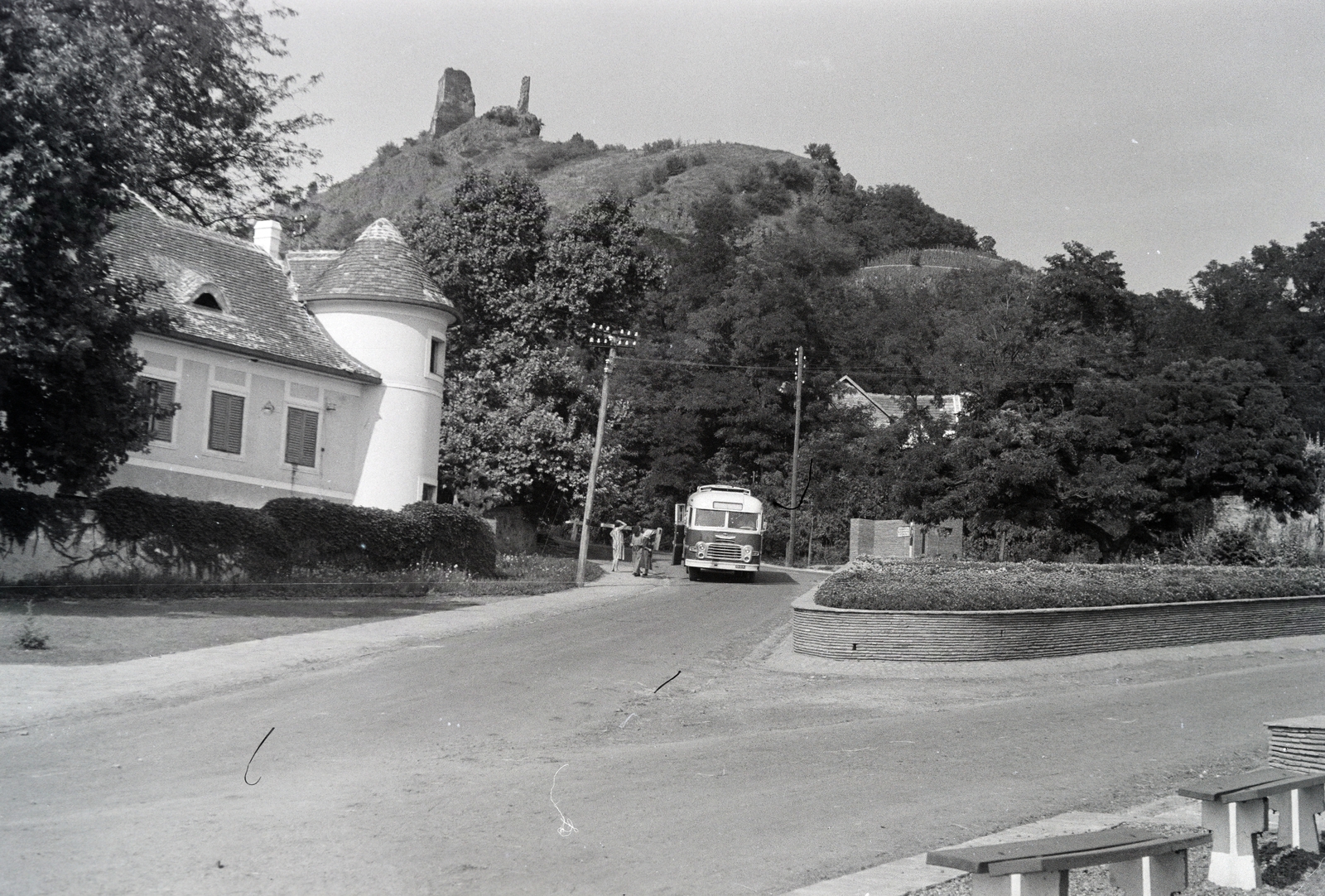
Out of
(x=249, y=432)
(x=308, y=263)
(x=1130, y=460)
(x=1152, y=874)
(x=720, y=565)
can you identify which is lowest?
(x=1152, y=874)

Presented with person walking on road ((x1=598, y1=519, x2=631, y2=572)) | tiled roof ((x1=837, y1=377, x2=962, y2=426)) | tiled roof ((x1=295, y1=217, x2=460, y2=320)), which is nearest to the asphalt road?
tiled roof ((x1=295, y1=217, x2=460, y2=320))

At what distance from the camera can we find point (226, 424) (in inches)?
1264

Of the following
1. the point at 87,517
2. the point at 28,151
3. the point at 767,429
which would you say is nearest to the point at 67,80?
the point at 28,151

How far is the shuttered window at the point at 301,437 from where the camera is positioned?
3394 cm

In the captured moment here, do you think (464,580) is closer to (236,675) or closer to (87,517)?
(87,517)

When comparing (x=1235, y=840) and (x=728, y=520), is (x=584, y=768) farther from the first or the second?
(x=728, y=520)

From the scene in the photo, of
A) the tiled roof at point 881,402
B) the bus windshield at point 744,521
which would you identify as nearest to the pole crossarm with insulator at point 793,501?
the tiled roof at point 881,402

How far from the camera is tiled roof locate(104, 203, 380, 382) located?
31.7 meters

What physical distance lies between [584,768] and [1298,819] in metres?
5.75

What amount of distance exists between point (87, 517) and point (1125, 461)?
91.2 feet

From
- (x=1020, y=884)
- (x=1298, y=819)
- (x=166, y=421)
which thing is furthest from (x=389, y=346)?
(x=1020, y=884)

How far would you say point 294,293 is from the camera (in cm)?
3694

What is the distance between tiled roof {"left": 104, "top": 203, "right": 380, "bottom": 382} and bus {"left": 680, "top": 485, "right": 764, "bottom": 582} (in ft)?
36.2

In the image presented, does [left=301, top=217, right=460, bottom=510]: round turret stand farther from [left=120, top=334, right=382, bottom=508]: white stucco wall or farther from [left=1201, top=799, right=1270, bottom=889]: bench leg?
[left=1201, top=799, right=1270, bottom=889]: bench leg
